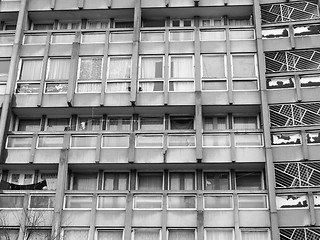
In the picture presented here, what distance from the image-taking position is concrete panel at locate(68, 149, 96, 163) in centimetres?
2438

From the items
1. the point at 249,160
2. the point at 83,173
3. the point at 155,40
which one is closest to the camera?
the point at 249,160

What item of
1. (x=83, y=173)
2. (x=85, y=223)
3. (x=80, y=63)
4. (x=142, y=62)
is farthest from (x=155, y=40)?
(x=85, y=223)

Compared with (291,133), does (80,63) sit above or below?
above

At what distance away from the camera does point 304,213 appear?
891 inches

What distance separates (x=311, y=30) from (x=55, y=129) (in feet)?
45.4

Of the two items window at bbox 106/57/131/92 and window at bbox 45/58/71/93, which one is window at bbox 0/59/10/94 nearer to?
window at bbox 45/58/71/93

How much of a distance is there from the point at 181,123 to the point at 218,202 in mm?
4875

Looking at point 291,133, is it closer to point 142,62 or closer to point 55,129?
point 142,62

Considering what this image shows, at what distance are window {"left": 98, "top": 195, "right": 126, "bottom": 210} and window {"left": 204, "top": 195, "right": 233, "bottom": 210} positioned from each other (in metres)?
3.69

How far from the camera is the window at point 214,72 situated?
84.3ft

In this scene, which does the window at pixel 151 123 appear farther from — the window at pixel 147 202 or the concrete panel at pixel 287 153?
the concrete panel at pixel 287 153

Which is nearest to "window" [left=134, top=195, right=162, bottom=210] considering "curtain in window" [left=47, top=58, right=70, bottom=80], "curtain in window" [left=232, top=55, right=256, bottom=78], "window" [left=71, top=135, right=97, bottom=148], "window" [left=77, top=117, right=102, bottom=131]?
"window" [left=71, top=135, right=97, bottom=148]

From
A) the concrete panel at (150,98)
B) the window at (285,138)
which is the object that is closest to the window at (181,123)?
the concrete panel at (150,98)

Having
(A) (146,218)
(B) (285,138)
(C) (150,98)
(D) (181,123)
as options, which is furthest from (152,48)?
(A) (146,218)
